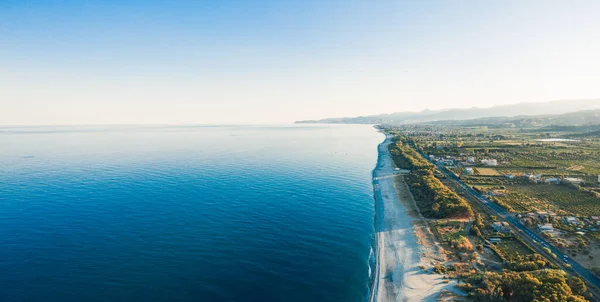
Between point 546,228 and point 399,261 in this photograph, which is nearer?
point 399,261

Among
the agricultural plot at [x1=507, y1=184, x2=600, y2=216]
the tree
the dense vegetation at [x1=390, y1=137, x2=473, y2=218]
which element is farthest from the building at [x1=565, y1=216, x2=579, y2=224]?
the tree

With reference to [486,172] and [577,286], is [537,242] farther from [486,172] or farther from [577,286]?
[486,172]

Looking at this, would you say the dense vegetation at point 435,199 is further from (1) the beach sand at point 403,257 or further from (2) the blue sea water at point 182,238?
(2) the blue sea water at point 182,238

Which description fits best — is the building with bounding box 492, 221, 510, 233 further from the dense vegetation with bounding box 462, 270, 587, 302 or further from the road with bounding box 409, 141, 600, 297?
the dense vegetation with bounding box 462, 270, 587, 302

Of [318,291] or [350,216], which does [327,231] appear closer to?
[350,216]

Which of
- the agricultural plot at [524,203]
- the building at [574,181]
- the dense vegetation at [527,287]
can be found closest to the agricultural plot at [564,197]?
the agricultural plot at [524,203]

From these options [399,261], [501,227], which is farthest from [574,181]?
[399,261]

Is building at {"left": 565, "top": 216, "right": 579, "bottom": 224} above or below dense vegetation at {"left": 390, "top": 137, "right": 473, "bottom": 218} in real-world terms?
below
